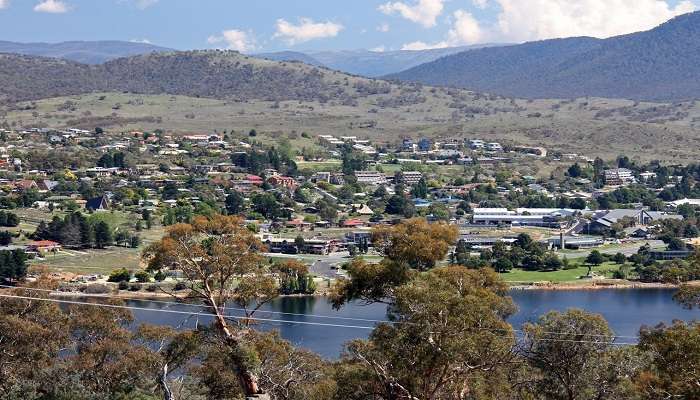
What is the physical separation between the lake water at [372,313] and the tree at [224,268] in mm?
9770

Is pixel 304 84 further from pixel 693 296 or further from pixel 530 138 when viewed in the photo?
pixel 693 296

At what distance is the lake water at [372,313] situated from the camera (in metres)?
21.6

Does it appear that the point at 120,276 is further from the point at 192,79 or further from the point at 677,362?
the point at 192,79

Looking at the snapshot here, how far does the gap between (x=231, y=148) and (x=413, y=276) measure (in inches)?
1873

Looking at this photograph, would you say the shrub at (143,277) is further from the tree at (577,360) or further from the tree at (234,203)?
the tree at (577,360)

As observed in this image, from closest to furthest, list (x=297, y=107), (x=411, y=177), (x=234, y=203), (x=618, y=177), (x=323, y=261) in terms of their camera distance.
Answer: (x=323, y=261)
(x=234, y=203)
(x=411, y=177)
(x=618, y=177)
(x=297, y=107)

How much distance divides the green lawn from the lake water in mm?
A: 1542

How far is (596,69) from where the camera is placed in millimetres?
142125

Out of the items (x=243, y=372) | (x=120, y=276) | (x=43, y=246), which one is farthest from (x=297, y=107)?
(x=243, y=372)

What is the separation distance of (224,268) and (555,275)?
23.5 metres

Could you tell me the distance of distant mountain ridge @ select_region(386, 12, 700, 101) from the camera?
130 m

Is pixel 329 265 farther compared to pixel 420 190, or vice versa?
pixel 420 190

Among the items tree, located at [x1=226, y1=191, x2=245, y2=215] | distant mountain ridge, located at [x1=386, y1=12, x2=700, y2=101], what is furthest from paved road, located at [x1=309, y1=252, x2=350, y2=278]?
distant mountain ridge, located at [x1=386, y1=12, x2=700, y2=101]

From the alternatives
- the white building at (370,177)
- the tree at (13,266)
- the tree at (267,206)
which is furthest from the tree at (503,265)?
the white building at (370,177)
